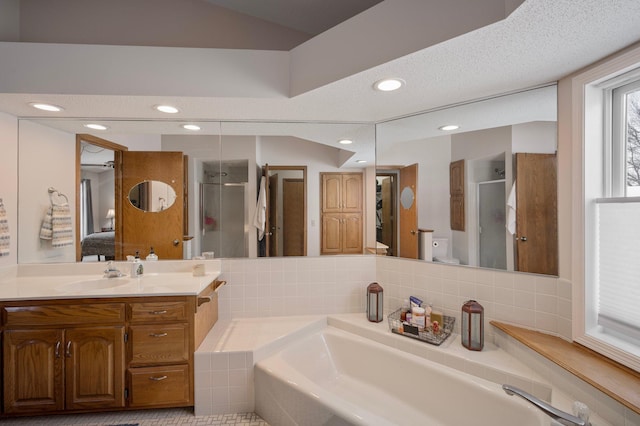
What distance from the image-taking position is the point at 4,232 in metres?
1.97

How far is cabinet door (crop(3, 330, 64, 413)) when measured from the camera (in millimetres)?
1687

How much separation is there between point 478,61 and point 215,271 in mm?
2330

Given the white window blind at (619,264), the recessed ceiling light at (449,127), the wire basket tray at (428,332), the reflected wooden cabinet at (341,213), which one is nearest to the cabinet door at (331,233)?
the reflected wooden cabinet at (341,213)

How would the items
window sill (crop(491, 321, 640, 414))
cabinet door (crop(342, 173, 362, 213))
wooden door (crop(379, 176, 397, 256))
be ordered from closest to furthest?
window sill (crop(491, 321, 640, 414))
wooden door (crop(379, 176, 397, 256))
cabinet door (crop(342, 173, 362, 213))

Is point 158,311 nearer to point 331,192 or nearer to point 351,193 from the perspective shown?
point 331,192

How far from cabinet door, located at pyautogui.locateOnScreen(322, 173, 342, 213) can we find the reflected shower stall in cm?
71

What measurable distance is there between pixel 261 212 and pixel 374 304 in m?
1.24

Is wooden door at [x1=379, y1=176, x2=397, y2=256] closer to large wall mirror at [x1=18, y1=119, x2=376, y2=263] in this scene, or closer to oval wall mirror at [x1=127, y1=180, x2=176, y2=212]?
large wall mirror at [x1=18, y1=119, x2=376, y2=263]

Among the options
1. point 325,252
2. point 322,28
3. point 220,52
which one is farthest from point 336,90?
point 325,252

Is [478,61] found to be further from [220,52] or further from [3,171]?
[3,171]

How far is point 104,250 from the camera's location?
2.24 m

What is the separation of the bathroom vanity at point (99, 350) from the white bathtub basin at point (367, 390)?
0.59 meters

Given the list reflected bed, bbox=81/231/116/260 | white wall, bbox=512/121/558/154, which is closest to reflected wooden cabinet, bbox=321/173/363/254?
white wall, bbox=512/121/558/154

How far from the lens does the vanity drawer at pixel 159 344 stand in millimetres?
1734
